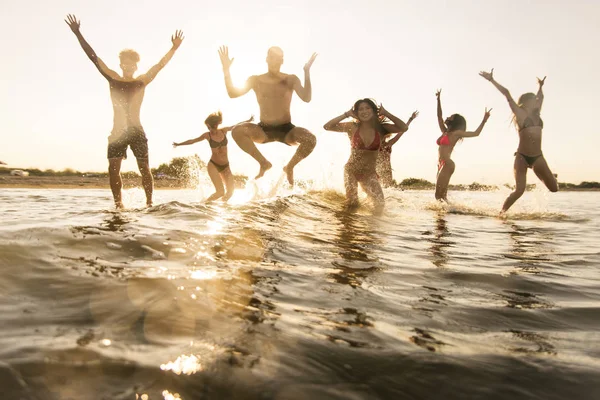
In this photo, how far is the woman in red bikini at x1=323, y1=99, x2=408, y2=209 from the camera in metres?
7.05

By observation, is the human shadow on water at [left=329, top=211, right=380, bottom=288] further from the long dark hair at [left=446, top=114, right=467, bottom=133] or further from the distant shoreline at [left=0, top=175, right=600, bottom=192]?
the distant shoreline at [left=0, top=175, right=600, bottom=192]

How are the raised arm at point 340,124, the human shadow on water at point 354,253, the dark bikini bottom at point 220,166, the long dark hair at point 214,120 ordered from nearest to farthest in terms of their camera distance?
1. the human shadow on water at point 354,253
2. the raised arm at point 340,124
3. the long dark hair at point 214,120
4. the dark bikini bottom at point 220,166

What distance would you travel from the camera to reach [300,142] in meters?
6.56

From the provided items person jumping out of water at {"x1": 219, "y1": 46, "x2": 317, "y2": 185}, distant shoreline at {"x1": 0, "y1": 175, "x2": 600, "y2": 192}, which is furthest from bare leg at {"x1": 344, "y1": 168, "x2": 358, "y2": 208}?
distant shoreline at {"x1": 0, "y1": 175, "x2": 600, "y2": 192}

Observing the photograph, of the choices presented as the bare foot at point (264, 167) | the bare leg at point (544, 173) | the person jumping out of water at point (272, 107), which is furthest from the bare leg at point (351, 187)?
the bare leg at point (544, 173)

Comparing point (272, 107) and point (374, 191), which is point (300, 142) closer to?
point (272, 107)

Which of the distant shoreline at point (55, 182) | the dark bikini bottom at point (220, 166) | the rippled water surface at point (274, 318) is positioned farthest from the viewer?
the distant shoreline at point (55, 182)

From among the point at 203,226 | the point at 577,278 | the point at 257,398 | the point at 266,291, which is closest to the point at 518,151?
the point at 577,278

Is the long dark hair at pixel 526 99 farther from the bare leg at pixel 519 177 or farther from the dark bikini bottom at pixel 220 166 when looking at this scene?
the dark bikini bottom at pixel 220 166

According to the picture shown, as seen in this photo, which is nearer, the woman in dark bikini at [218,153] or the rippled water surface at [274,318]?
the rippled water surface at [274,318]

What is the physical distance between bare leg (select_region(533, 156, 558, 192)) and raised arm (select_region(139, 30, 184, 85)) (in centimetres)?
699

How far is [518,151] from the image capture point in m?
7.92

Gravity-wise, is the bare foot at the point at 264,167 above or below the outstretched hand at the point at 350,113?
below

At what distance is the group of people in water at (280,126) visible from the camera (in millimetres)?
6305
